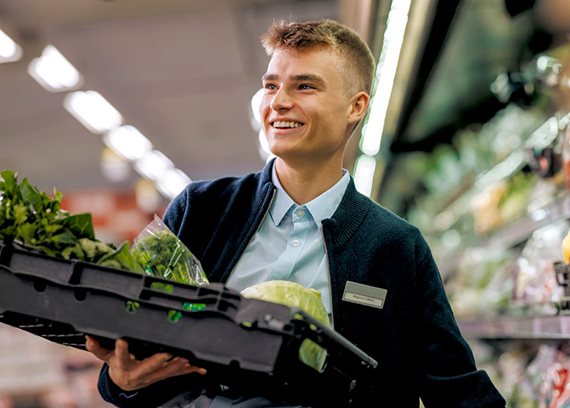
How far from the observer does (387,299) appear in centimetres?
180

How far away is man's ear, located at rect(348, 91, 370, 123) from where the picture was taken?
1.92 m

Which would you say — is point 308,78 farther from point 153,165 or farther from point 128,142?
point 153,165

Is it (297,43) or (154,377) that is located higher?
(297,43)

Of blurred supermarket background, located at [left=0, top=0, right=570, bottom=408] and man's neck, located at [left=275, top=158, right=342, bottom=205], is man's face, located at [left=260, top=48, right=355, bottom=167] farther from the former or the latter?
blurred supermarket background, located at [left=0, top=0, right=570, bottom=408]

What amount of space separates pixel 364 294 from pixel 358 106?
445 mm

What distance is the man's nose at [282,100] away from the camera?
1780 mm

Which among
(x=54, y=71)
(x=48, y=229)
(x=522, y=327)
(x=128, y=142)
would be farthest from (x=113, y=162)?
(x=48, y=229)

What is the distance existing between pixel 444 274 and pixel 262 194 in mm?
4133

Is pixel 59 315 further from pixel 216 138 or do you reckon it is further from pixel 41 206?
pixel 216 138

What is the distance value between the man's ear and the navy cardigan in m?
0.18

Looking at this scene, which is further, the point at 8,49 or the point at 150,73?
the point at 150,73

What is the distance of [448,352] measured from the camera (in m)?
1.84

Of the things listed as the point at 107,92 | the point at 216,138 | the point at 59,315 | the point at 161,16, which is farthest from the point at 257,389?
the point at 216,138

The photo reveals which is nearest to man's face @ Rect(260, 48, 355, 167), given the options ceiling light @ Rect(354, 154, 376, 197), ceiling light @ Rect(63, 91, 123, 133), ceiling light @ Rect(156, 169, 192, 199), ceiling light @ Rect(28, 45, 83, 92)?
ceiling light @ Rect(354, 154, 376, 197)
